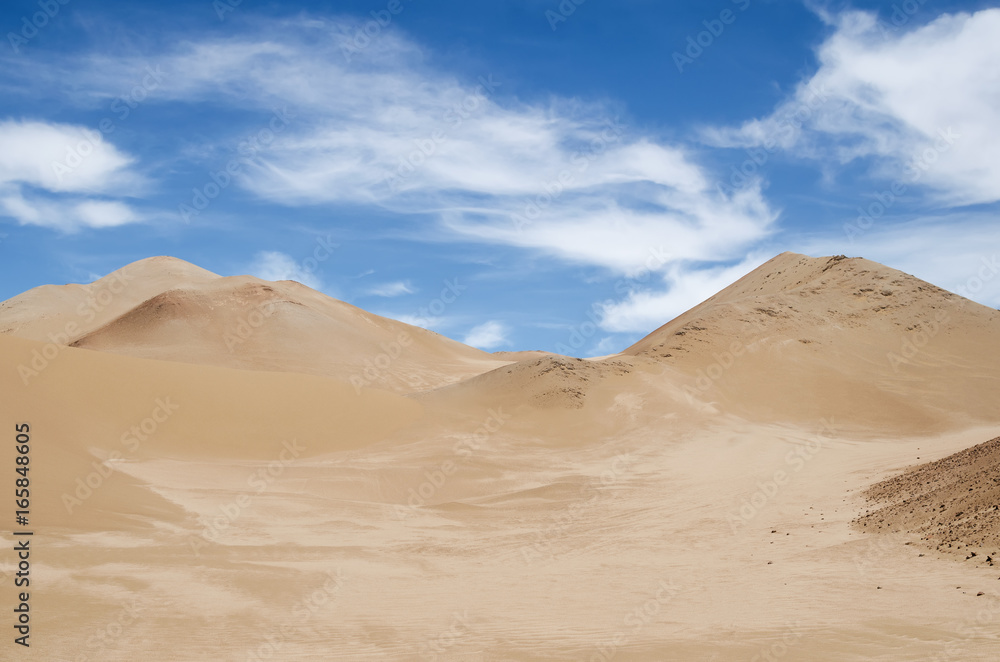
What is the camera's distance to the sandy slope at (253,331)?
4850 cm

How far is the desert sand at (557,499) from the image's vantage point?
7902 mm

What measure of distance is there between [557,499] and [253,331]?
3965 cm

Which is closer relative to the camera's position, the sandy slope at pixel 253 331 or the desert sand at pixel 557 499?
the desert sand at pixel 557 499

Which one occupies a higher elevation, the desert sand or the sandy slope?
the sandy slope

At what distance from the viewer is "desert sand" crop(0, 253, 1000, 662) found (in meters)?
7.90

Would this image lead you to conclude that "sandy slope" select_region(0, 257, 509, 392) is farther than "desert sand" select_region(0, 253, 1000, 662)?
Yes

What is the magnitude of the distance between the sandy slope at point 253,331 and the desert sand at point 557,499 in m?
17.9

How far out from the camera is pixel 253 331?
52125 mm

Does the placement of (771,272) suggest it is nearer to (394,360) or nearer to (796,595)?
(394,360)

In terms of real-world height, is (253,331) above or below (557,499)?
above

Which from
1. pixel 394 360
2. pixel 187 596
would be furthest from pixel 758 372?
pixel 394 360

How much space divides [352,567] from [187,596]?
2.91 meters

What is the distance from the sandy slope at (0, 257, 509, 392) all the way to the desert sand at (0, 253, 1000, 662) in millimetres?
17914

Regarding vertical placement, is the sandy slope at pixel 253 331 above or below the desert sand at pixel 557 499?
above
